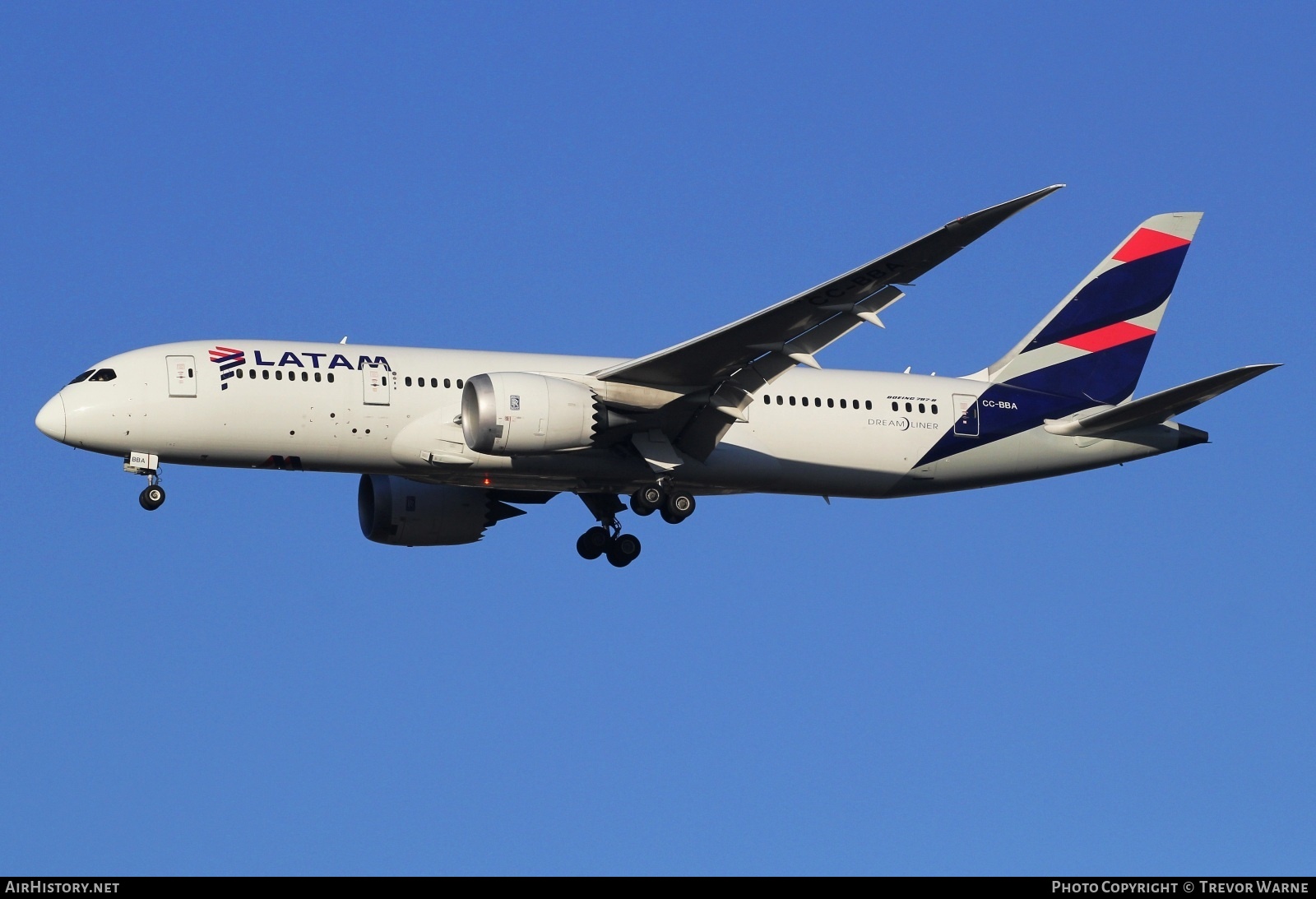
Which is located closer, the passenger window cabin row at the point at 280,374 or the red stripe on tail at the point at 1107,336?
the passenger window cabin row at the point at 280,374

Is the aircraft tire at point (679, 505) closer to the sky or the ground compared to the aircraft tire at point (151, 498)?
closer to the sky

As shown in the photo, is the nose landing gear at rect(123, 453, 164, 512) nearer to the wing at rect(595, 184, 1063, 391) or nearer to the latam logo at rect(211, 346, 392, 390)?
the latam logo at rect(211, 346, 392, 390)

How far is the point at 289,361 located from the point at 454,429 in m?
3.47

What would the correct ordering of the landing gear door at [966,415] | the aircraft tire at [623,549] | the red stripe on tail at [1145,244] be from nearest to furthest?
the landing gear door at [966,415] < the aircraft tire at [623,549] < the red stripe on tail at [1145,244]

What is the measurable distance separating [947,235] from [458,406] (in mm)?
10628

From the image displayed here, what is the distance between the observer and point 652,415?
35750 millimetres

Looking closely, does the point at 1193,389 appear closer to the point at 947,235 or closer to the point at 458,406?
the point at 947,235

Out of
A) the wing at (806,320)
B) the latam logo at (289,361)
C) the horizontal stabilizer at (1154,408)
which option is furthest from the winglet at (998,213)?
the latam logo at (289,361)

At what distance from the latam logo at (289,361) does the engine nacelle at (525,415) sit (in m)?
2.20

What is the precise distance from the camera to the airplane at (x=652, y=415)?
113 ft

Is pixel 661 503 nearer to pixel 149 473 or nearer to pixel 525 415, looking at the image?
pixel 525 415

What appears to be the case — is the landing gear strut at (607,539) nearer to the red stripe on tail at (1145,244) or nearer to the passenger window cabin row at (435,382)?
the passenger window cabin row at (435,382)

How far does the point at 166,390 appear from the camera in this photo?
113 ft
